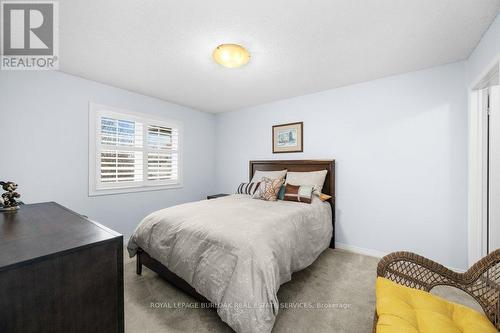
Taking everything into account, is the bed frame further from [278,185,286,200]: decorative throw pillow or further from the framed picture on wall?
[278,185,286,200]: decorative throw pillow

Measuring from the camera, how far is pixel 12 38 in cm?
192

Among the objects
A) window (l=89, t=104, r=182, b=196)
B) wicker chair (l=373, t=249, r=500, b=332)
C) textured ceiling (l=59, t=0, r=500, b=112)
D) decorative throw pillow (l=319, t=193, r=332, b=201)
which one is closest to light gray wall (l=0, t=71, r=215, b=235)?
window (l=89, t=104, r=182, b=196)

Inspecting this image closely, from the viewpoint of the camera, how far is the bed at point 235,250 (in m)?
1.40

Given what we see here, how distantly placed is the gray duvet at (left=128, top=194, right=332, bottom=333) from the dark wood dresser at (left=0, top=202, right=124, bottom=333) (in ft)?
2.21

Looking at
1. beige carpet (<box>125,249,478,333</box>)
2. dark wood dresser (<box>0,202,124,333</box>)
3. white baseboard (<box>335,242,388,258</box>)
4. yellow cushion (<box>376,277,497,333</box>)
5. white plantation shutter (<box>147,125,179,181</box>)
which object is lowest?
beige carpet (<box>125,249,478,333</box>)

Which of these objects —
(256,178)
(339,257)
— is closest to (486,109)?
(339,257)

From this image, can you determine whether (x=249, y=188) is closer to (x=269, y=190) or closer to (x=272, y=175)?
(x=272, y=175)

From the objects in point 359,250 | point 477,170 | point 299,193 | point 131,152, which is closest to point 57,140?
point 131,152

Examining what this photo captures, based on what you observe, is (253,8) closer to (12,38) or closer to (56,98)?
(12,38)

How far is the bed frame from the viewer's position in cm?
189

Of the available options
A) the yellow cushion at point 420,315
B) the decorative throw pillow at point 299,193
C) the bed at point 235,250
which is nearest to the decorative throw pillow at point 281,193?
the decorative throw pillow at point 299,193

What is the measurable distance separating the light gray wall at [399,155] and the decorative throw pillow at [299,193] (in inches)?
24.8

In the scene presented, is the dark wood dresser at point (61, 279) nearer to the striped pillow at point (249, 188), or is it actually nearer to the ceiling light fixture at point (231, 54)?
the ceiling light fixture at point (231, 54)

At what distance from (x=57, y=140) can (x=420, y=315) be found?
12.2ft
